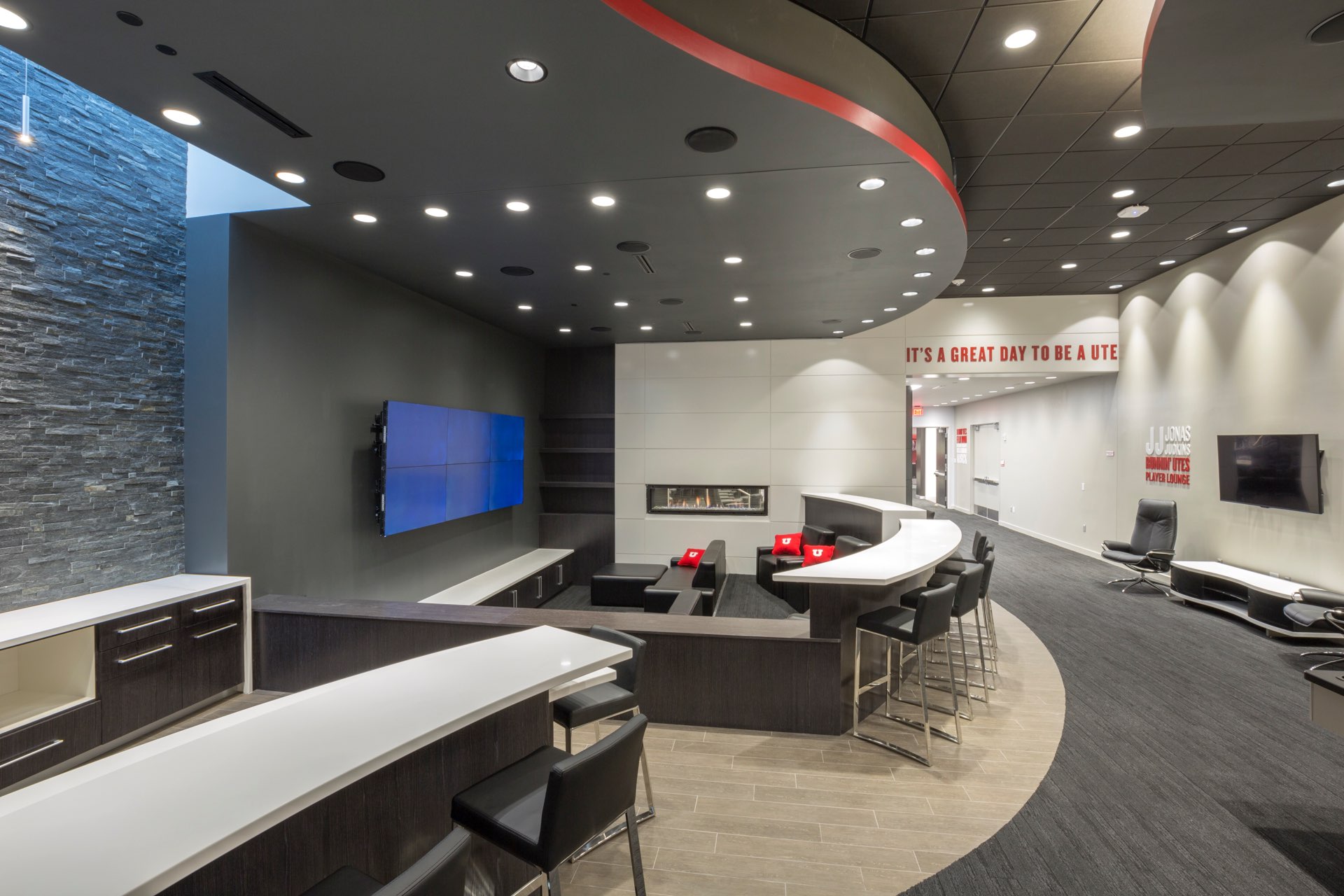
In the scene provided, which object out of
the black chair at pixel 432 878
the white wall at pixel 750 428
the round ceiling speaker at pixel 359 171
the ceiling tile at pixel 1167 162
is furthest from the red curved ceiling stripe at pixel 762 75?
the white wall at pixel 750 428

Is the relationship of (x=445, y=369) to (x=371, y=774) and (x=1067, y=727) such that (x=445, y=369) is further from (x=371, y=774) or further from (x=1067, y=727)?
(x=1067, y=727)

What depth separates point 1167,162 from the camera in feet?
14.0

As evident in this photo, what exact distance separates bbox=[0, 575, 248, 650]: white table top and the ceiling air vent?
2.43 m

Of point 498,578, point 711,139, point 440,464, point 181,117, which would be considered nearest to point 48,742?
point 181,117

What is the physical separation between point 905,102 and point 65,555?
506cm

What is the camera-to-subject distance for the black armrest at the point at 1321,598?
4469 millimetres

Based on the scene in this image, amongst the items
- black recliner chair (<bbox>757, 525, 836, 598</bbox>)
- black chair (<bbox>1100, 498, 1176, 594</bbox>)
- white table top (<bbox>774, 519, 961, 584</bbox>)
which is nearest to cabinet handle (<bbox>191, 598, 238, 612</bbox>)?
white table top (<bbox>774, 519, 961, 584</bbox>)

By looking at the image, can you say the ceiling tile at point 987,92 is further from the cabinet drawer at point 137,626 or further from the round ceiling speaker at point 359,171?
the cabinet drawer at point 137,626

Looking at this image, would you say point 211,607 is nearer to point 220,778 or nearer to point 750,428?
point 220,778

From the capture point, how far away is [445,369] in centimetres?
574

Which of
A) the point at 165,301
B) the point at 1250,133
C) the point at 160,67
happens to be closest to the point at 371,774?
the point at 160,67

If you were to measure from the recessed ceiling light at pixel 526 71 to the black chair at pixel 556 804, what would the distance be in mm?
2201

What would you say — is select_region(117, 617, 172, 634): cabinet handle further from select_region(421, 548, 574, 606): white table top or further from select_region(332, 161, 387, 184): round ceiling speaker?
select_region(332, 161, 387, 184): round ceiling speaker

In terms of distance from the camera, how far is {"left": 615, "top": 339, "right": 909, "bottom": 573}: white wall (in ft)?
24.9
